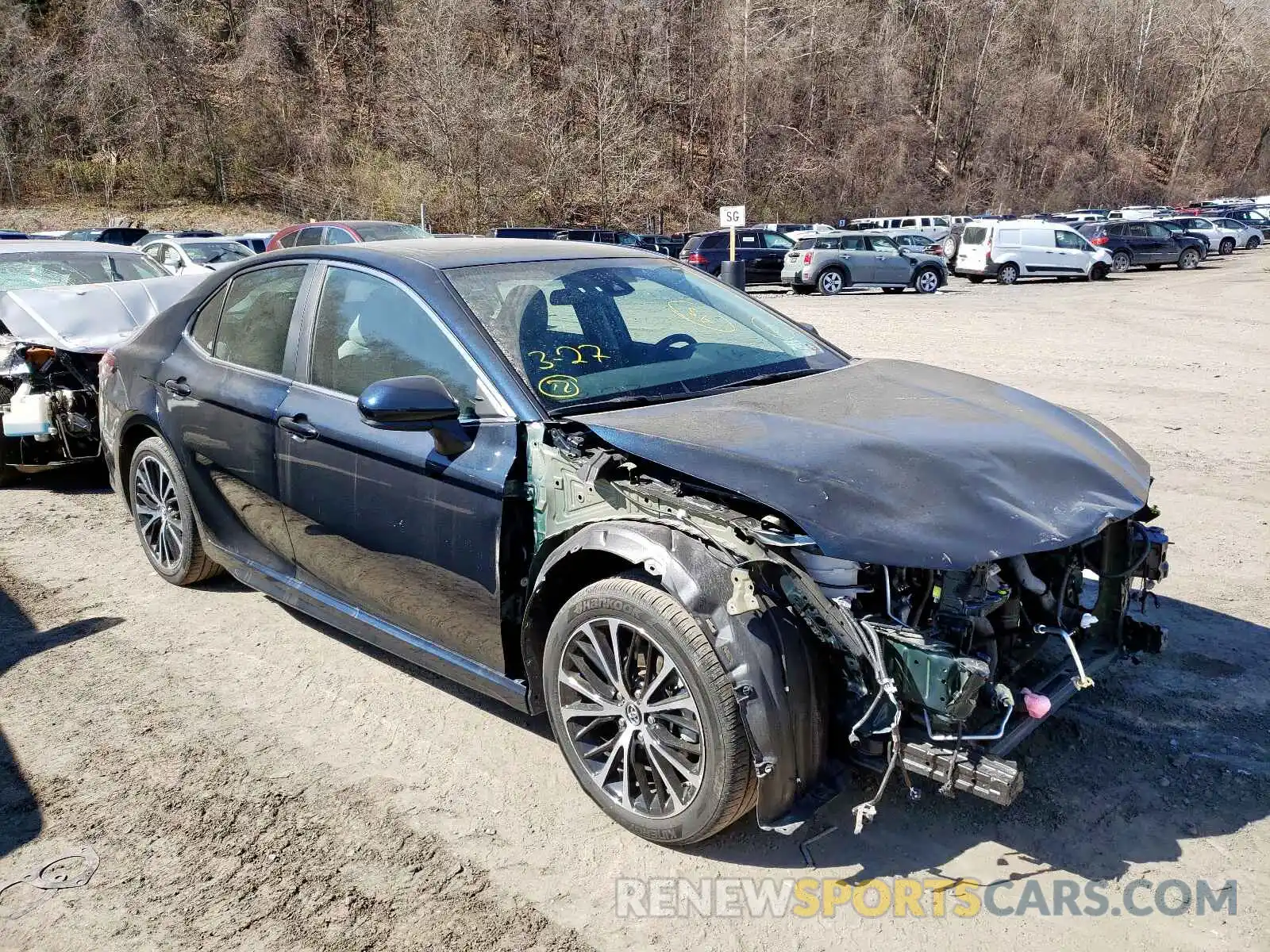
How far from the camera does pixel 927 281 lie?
86.9 ft

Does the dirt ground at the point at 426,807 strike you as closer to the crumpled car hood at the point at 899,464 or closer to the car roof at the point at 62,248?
the crumpled car hood at the point at 899,464

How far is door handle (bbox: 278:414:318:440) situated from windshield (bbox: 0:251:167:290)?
5.13m

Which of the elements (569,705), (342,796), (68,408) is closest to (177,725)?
(342,796)

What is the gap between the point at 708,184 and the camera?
49094 millimetres

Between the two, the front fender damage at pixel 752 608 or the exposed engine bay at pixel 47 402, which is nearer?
the front fender damage at pixel 752 608

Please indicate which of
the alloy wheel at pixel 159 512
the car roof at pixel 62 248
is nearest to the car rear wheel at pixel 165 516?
the alloy wheel at pixel 159 512

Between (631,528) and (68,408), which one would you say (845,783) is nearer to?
(631,528)

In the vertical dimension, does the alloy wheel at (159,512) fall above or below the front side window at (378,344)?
below

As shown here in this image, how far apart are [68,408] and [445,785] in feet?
16.2

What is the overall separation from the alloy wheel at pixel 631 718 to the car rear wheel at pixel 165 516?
2561mm

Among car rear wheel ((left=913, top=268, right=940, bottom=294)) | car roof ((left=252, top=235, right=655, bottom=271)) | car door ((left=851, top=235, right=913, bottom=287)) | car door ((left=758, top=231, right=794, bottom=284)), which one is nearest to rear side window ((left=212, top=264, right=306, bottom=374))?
car roof ((left=252, top=235, right=655, bottom=271))

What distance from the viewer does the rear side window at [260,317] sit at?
4129 millimetres

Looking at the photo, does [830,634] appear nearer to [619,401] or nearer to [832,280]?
[619,401]

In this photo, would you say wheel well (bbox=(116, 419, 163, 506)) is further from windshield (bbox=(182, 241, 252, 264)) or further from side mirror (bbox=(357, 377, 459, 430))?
windshield (bbox=(182, 241, 252, 264))
